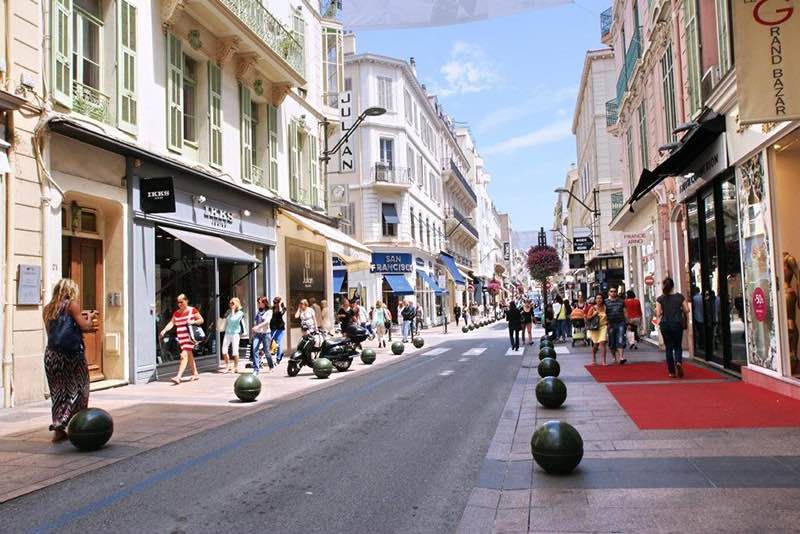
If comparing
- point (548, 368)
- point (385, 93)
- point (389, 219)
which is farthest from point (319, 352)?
point (385, 93)

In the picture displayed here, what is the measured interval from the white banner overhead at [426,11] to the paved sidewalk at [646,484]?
138 inches

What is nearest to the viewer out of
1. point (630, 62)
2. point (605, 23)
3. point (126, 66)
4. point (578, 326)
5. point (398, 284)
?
point (126, 66)

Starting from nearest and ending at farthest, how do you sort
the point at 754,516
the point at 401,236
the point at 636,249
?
the point at 754,516 < the point at 636,249 < the point at 401,236

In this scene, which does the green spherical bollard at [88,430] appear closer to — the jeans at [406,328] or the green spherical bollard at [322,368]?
the green spherical bollard at [322,368]

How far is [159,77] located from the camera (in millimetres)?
14016

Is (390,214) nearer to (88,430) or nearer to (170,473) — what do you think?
(88,430)

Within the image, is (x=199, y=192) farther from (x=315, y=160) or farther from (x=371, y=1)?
(x=371, y=1)

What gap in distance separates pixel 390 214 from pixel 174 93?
23.5 m

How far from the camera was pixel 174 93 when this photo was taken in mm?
14625

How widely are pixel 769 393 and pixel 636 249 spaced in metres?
14.7

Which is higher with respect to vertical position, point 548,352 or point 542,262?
point 542,262

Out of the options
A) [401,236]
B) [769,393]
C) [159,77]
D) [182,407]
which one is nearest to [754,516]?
[769,393]

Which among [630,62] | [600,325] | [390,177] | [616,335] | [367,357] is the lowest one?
[367,357]

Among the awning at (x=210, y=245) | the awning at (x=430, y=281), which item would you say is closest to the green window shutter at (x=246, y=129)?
the awning at (x=210, y=245)
